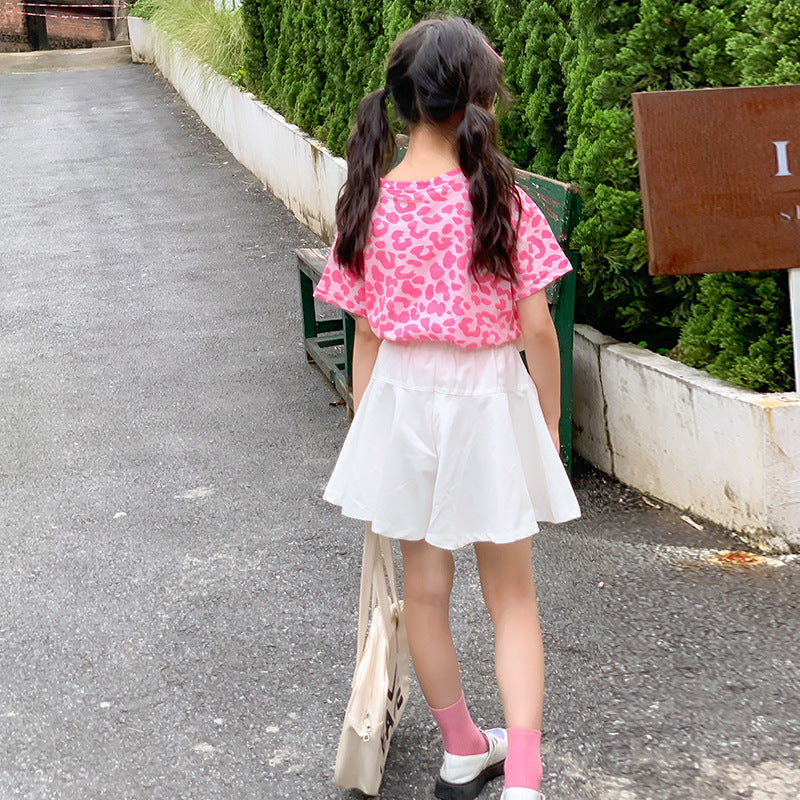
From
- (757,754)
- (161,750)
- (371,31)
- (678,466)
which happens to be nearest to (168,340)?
(371,31)

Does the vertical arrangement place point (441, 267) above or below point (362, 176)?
below

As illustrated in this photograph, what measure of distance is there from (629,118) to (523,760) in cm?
282

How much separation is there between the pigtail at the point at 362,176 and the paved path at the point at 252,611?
4.59 ft

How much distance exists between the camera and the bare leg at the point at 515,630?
9.16 feet

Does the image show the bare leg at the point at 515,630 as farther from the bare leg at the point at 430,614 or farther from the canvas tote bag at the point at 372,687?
the canvas tote bag at the point at 372,687

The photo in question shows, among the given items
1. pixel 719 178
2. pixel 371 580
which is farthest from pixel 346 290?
pixel 719 178

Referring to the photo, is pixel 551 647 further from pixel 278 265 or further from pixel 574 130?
pixel 278 265

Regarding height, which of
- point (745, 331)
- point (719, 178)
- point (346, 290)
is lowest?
point (745, 331)

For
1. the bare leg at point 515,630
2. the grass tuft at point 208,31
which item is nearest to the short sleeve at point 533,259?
the bare leg at point 515,630

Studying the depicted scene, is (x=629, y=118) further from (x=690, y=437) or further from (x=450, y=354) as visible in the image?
(x=450, y=354)

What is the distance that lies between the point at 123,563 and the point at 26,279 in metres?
5.16

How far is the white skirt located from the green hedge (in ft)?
5.81

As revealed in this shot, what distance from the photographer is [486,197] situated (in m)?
2.61

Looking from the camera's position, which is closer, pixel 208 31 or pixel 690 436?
pixel 690 436
